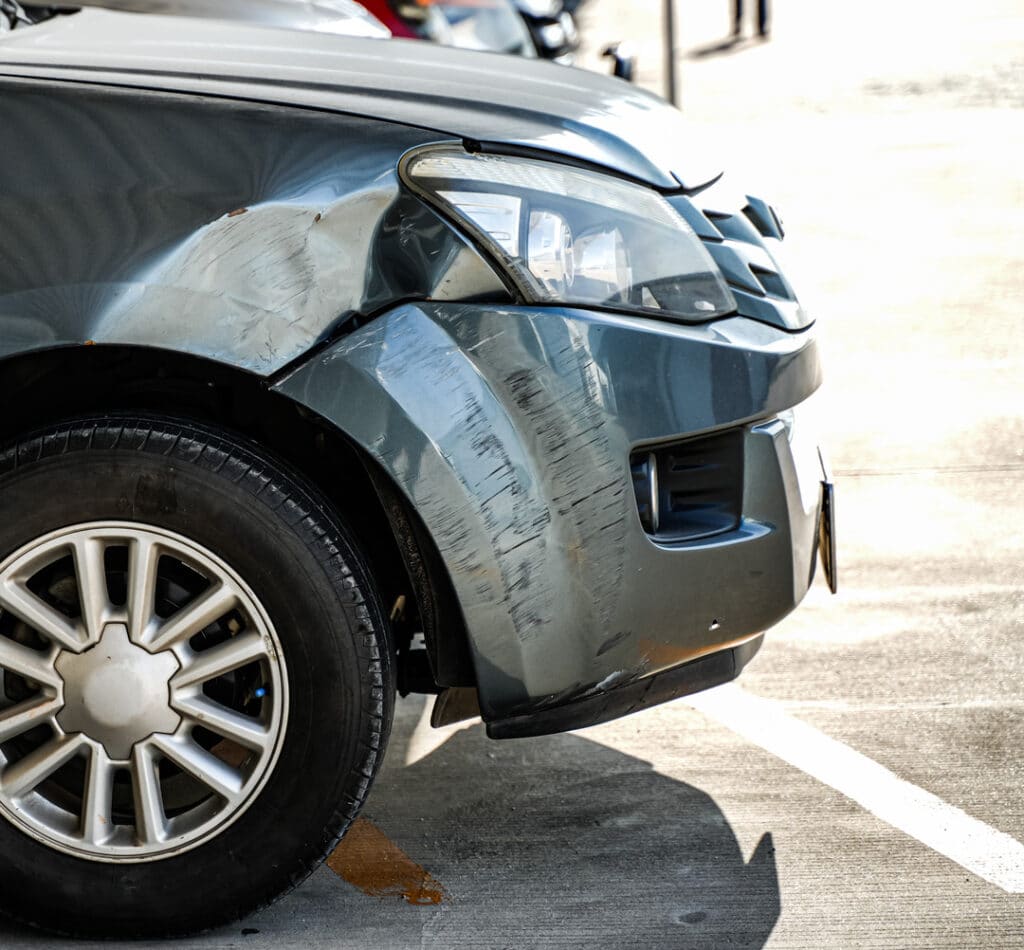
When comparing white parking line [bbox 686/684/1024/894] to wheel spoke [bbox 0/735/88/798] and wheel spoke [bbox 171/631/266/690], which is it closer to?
wheel spoke [bbox 171/631/266/690]

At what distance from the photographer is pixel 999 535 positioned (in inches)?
168

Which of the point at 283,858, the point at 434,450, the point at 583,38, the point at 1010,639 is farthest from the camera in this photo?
the point at 583,38

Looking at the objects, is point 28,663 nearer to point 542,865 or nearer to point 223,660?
point 223,660

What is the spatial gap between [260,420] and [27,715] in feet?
2.08

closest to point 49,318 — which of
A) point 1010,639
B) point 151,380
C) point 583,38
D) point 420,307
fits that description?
point 151,380

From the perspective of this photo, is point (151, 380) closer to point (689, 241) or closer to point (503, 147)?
point (503, 147)

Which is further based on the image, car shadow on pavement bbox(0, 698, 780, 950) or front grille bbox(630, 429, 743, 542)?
car shadow on pavement bbox(0, 698, 780, 950)

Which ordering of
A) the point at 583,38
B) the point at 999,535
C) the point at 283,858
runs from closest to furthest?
the point at 283,858 < the point at 999,535 < the point at 583,38

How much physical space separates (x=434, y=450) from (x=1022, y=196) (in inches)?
259

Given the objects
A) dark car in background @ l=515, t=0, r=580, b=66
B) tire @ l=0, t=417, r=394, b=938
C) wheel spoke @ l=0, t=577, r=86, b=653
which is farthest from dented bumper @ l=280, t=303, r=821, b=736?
dark car in background @ l=515, t=0, r=580, b=66

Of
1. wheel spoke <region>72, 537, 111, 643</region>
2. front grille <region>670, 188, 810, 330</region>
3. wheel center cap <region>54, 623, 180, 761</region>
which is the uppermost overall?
front grille <region>670, 188, 810, 330</region>

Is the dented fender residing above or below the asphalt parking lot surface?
above

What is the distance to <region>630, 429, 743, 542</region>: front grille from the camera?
2441mm

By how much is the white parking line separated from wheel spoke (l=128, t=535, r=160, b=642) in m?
1.44
